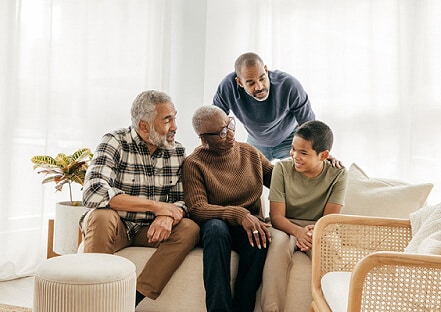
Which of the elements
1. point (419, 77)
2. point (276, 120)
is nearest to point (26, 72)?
point (276, 120)

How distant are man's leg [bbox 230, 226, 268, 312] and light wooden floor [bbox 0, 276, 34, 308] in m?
1.15

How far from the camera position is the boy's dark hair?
91.4 inches

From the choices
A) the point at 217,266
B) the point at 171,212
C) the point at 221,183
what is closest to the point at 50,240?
the point at 171,212

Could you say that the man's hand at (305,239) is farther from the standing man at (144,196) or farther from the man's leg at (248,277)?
the standing man at (144,196)

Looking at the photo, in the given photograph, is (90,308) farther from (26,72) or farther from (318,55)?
(318,55)

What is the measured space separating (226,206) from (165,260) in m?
0.41

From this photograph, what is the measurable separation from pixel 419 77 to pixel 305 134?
1.63 meters

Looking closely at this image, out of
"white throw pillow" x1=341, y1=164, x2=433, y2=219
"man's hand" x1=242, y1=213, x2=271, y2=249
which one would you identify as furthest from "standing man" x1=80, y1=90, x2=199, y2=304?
"white throw pillow" x1=341, y1=164, x2=433, y2=219

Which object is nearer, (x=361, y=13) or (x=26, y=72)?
(x=26, y=72)

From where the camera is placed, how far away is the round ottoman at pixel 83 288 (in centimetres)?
153

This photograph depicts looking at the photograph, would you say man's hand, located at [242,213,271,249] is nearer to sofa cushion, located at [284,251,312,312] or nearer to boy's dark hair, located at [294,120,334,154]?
sofa cushion, located at [284,251,312,312]

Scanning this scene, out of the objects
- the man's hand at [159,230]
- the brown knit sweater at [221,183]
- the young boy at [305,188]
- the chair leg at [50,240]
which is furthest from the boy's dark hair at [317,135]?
the chair leg at [50,240]

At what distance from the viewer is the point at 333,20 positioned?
12.4ft

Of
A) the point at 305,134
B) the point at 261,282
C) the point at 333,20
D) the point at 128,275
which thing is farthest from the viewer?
the point at 333,20
